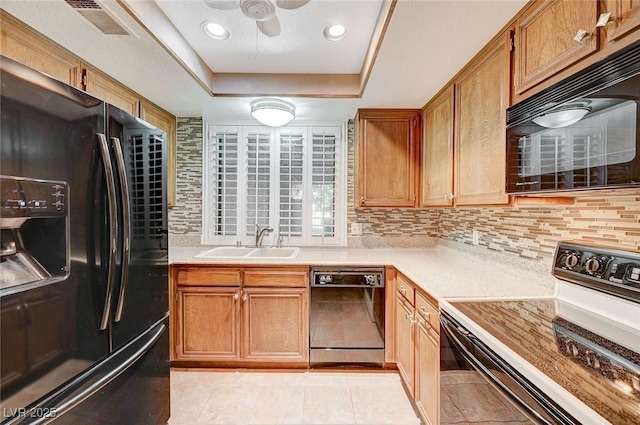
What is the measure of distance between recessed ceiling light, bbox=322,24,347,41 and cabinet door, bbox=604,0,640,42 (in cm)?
124

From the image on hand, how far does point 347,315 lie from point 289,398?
2.30 ft

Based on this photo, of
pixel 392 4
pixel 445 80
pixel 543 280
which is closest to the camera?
pixel 392 4

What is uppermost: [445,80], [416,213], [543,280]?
[445,80]

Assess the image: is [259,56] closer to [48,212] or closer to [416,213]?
[48,212]

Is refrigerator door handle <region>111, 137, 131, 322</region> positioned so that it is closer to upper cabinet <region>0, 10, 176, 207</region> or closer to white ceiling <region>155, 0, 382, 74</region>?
upper cabinet <region>0, 10, 176, 207</region>

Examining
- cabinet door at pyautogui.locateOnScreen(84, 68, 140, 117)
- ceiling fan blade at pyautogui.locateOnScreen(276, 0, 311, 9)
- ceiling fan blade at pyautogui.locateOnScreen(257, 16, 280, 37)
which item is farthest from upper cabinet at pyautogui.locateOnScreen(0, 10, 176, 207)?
ceiling fan blade at pyautogui.locateOnScreen(276, 0, 311, 9)

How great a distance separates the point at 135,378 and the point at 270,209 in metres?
1.85

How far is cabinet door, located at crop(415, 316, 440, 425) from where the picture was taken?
149 cm

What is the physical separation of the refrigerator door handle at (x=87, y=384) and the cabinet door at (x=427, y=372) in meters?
1.46

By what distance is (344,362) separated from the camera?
7.70 ft

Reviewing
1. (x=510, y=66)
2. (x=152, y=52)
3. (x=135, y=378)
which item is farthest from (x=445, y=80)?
(x=135, y=378)

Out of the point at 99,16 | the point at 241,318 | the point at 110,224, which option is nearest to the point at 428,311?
the point at 241,318

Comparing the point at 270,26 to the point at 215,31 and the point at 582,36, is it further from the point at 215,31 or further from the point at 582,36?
the point at 582,36

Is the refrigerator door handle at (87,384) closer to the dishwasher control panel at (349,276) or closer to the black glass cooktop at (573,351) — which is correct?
the dishwasher control panel at (349,276)
